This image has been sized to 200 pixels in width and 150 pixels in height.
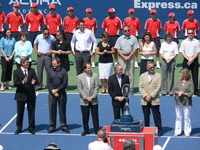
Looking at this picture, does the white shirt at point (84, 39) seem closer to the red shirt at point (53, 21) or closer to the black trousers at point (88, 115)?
the black trousers at point (88, 115)

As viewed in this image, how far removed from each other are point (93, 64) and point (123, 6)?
5.69 metres

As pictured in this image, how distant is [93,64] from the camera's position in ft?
82.4

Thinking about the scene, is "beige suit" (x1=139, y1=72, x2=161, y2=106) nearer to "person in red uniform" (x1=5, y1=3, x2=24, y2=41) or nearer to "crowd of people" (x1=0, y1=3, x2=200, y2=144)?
"crowd of people" (x1=0, y1=3, x2=200, y2=144)

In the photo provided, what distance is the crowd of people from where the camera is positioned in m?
16.7

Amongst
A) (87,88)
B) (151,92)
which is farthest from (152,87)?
(87,88)

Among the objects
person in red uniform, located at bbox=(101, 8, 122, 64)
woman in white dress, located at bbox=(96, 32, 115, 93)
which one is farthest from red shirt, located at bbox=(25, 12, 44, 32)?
woman in white dress, located at bbox=(96, 32, 115, 93)

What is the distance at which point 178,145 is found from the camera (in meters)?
16.1

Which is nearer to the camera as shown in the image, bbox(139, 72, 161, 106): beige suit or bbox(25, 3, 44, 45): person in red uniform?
bbox(139, 72, 161, 106): beige suit

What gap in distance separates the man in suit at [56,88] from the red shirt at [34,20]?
28.5 ft

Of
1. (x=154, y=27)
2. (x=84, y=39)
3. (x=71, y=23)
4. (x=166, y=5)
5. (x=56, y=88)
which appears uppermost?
(x=166, y=5)

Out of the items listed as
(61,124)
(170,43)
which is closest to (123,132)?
(61,124)

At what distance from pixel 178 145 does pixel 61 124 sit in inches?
133

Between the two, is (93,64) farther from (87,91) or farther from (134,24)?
(87,91)

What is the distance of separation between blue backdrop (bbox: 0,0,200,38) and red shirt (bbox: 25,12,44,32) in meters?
4.22
